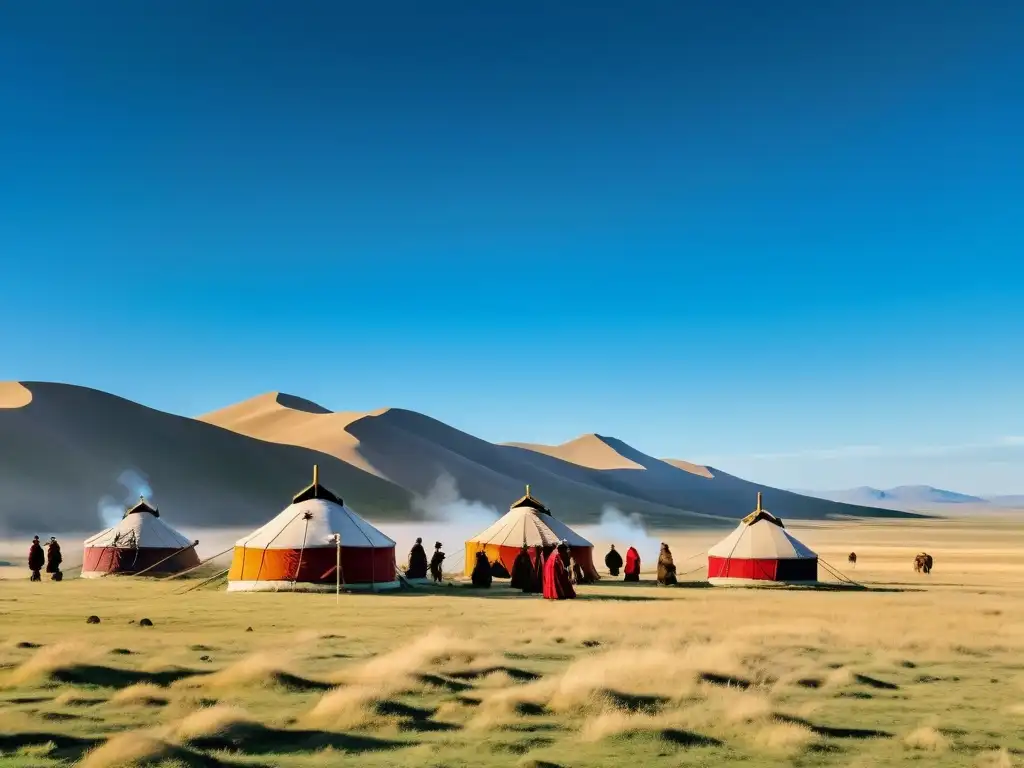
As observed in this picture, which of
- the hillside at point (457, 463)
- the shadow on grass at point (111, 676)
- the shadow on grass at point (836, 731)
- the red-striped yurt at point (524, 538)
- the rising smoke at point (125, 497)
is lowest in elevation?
the shadow on grass at point (836, 731)

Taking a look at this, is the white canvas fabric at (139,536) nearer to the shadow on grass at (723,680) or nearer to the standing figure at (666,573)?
the standing figure at (666,573)

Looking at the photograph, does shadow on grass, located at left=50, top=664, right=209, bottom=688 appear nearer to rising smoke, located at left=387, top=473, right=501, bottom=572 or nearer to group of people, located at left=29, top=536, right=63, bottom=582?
group of people, located at left=29, top=536, right=63, bottom=582

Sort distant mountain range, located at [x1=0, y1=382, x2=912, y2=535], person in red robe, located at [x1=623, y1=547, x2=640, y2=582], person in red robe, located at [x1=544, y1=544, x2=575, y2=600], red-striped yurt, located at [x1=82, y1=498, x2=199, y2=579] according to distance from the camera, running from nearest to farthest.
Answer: person in red robe, located at [x1=544, y1=544, x2=575, y2=600]
person in red robe, located at [x1=623, y1=547, x2=640, y2=582]
red-striped yurt, located at [x1=82, y1=498, x2=199, y2=579]
distant mountain range, located at [x1=0, y1=382, x2=912, y2=535]

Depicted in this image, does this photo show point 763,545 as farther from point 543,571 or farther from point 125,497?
point 125,497

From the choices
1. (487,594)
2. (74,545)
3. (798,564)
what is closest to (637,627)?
(487,594)

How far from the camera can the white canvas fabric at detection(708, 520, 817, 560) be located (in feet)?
111

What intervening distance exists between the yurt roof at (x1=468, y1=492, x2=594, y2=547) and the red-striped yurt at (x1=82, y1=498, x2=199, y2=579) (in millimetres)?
10385

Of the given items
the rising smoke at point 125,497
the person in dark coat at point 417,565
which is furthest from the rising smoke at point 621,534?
the rising smoke at point 125,497

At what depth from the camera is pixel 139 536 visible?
36.8 meters

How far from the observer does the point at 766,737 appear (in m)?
10.6

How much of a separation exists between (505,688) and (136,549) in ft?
86.5

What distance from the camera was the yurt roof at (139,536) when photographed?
120 ft

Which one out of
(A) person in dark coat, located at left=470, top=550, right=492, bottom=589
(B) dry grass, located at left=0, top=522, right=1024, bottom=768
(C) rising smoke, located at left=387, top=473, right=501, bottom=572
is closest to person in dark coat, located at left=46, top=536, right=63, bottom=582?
(B) dry grass, located at left=0, top=522, right=1024, bottom=768

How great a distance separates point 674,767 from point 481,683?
14.9ft
